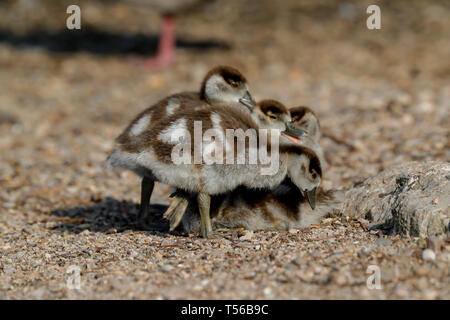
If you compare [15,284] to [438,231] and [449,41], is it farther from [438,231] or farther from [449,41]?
[449,41]

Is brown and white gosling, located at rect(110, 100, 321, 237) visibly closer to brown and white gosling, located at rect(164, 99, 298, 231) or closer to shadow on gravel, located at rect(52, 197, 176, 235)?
brown and white gosling, located at rect(164, 99, 298, 231)

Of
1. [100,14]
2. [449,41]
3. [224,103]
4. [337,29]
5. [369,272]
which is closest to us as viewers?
[369,272]

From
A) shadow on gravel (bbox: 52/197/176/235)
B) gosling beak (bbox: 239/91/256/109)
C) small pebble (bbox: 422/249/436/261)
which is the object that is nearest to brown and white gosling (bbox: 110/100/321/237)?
gosling beak (bbox: 239/91/256/109)

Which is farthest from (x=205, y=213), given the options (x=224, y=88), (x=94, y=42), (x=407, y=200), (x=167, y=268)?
(x=94, y=42)

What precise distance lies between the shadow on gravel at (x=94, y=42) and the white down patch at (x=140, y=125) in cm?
740

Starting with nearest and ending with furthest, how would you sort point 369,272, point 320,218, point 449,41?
point 369,272, point 320,218, point 449,41

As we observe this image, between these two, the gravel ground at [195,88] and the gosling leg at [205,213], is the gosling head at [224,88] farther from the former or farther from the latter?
the gravel ground at [195,88]

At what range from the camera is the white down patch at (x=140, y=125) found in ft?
15.5

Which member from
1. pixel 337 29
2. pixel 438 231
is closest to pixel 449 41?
pixel 337 29

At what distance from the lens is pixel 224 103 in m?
5.09

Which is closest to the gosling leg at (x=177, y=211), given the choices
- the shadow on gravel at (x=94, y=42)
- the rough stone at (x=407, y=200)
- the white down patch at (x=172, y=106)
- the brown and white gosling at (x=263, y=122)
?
the brown and white gosling at (x=263, y=122)
